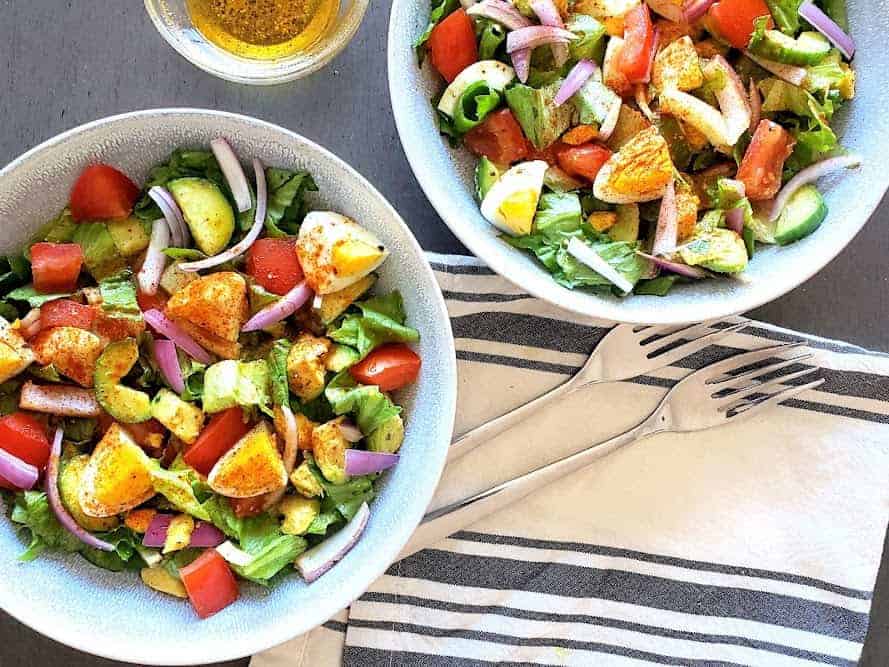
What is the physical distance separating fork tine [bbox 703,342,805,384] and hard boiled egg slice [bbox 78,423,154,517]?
3.55ft

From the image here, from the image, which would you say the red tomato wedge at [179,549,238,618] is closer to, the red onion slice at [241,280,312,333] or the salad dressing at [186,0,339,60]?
the red onion slice at [241,280,312,333]

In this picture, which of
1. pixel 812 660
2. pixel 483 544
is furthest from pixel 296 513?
pixel 812 660

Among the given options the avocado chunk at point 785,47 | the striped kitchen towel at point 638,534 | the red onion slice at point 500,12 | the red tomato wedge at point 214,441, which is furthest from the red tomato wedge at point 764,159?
the red tomato wedge at point 214,441

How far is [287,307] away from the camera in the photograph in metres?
1.51

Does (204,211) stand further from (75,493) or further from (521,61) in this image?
(521,61)

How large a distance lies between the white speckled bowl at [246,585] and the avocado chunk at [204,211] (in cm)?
7

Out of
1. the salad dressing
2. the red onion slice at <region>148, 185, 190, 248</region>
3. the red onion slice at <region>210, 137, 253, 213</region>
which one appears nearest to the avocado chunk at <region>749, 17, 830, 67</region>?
the salad dressing

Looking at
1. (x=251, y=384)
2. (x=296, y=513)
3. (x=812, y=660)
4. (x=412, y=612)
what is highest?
(x=251, y=384)

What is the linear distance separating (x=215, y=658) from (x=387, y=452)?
1.40 feet

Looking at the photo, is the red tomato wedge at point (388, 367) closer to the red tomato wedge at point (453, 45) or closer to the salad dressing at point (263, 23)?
the red tomato wedge at point (453, 45)

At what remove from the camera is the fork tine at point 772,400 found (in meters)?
1.80

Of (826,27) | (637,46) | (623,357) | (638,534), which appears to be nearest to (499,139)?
(637,46)

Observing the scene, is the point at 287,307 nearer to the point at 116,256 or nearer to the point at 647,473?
the point at 116,256

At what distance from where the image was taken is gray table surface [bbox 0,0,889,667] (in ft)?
5.86
